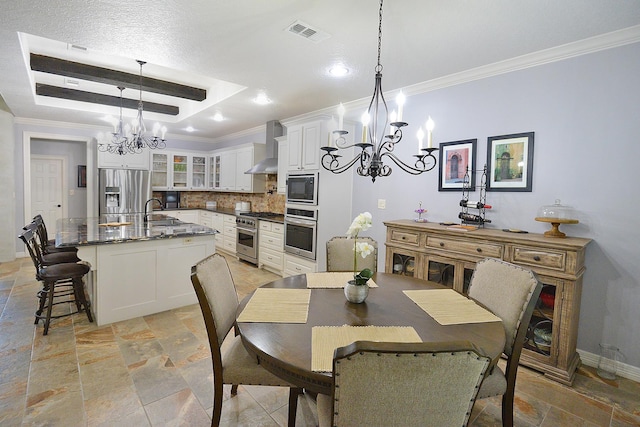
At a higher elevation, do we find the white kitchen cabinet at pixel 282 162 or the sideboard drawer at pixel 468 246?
the white kitchen cabinet at pixel 282 162

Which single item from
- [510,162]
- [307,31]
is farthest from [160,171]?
[510,162]

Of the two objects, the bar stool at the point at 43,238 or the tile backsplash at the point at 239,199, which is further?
the tile backsplash at the point at 239,199

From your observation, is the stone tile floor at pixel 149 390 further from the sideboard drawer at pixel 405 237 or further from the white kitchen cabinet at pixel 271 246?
the white kitchen cabinet at pixel 271 246

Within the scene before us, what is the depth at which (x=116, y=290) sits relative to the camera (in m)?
3.04

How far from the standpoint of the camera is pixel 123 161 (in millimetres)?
6297

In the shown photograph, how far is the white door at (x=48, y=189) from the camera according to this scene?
248 inches

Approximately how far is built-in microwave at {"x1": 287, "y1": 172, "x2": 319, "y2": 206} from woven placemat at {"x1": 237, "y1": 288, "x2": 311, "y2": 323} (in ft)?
8.02

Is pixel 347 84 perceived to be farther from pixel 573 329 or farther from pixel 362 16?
pixel 573 329

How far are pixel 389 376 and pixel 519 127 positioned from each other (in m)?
2.75

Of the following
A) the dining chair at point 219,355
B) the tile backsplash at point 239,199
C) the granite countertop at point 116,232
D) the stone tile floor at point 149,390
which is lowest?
the stone tile floor at point 149,390

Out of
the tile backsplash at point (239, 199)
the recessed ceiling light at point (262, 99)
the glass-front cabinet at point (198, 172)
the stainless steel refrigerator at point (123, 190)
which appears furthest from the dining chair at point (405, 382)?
the glass-front cabinet at point (198, 172)

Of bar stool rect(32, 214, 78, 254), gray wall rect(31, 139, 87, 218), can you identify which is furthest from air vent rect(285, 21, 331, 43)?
gray wall rect(31, 139, 87, 218)

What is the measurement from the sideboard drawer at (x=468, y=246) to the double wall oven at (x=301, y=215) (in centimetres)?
169

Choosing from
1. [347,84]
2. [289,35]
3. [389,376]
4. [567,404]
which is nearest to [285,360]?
[389,376]
